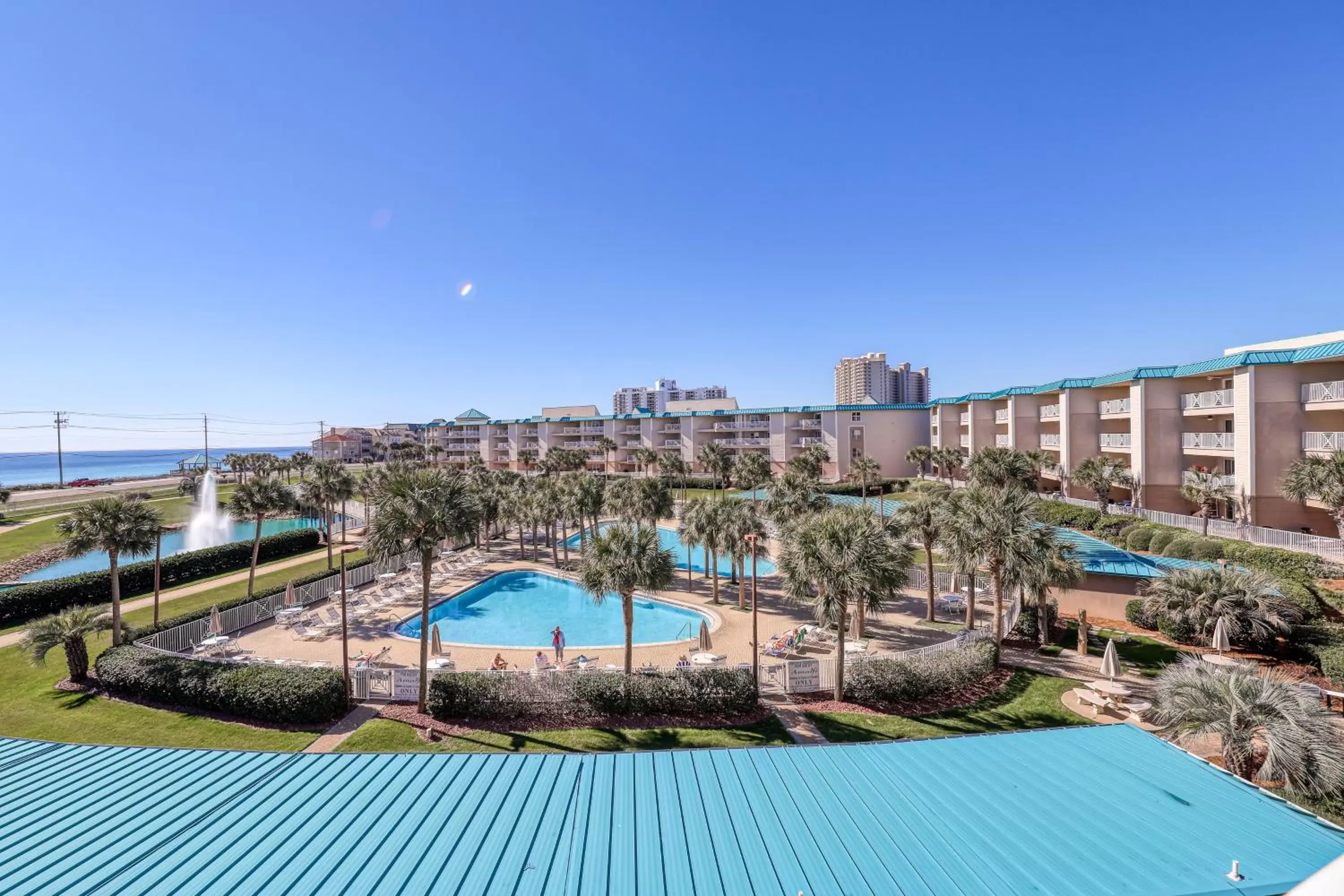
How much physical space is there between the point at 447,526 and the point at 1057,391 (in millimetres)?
47731

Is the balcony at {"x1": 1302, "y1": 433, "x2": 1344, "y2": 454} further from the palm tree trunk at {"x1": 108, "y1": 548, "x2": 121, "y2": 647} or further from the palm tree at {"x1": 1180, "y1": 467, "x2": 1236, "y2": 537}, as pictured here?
the palm tree trunk at {"x1": 108, "y1": 548, "x2": 121, "y2": 647}

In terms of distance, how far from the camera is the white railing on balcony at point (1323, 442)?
24828 mm

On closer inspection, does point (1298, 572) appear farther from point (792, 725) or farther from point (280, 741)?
point (280, 741)

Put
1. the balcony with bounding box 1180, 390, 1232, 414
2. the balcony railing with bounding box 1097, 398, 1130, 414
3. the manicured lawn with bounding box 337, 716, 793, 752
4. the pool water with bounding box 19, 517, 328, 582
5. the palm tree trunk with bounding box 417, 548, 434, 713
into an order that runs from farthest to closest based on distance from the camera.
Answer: the balcony railing with bounding box 1097, 398, 1130, 414 < the pool water with bounding box 19, 517, 328, 582 < the balcony with bounding box 1180, 390, 1232, 414 < the palm tree trunk with bounding box 417, 548, 434, 713 < the manicured lawn with bounding box 337, 716, 793, 752

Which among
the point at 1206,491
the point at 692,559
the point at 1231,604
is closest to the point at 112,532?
the point at 692,559

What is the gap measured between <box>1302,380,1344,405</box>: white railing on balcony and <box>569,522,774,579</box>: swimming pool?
1087 inches

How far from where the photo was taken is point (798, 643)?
69.4 ft

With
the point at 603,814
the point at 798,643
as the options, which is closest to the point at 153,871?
the point at 603,814

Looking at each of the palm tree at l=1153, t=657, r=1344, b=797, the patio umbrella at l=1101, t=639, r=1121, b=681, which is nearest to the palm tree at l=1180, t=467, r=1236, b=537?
the patio umbrella at l=1101, t=639, r=1121, b=681

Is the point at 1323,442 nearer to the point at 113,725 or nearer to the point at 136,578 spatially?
the point at 113,725

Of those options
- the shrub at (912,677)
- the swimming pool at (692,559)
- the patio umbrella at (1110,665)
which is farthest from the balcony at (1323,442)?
the swimming pool at (692,559)

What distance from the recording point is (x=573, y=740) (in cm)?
1462

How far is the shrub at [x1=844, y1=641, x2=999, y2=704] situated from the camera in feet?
53.8

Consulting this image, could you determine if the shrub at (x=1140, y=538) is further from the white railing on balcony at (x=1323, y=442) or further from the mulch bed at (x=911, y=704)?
the mulch bed at (x=911, y=704)
